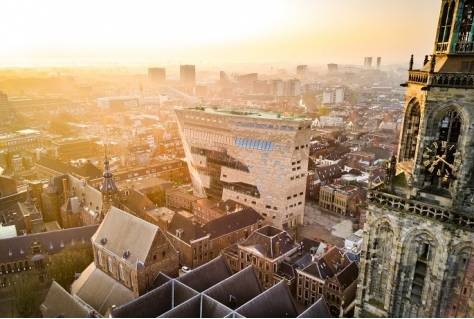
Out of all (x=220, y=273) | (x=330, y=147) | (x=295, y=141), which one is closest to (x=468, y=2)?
(x=220, y=273)

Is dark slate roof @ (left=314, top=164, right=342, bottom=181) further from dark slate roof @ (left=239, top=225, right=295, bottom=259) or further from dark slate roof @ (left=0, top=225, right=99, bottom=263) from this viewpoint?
dark slate roof @ (left=0, top=225, right=99, bottom=263)

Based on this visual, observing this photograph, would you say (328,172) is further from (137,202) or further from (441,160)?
(441,160)

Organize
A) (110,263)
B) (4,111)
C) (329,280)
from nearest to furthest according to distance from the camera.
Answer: (110,263) → (329,280) → (4,111)

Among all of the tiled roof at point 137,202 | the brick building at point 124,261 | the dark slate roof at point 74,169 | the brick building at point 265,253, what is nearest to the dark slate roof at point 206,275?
the brick building at point 124,261

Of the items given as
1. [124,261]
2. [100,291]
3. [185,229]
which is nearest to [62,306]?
[100,291]

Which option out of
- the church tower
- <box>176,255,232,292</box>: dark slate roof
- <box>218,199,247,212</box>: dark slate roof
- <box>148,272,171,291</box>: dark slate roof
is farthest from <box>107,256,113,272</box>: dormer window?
<box>218,199,247,212</box>: dark slate roof

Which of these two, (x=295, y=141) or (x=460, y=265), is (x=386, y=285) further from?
(x=295, y=141)

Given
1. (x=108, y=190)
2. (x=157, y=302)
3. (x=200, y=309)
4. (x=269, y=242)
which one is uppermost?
(x=108, y=190)
